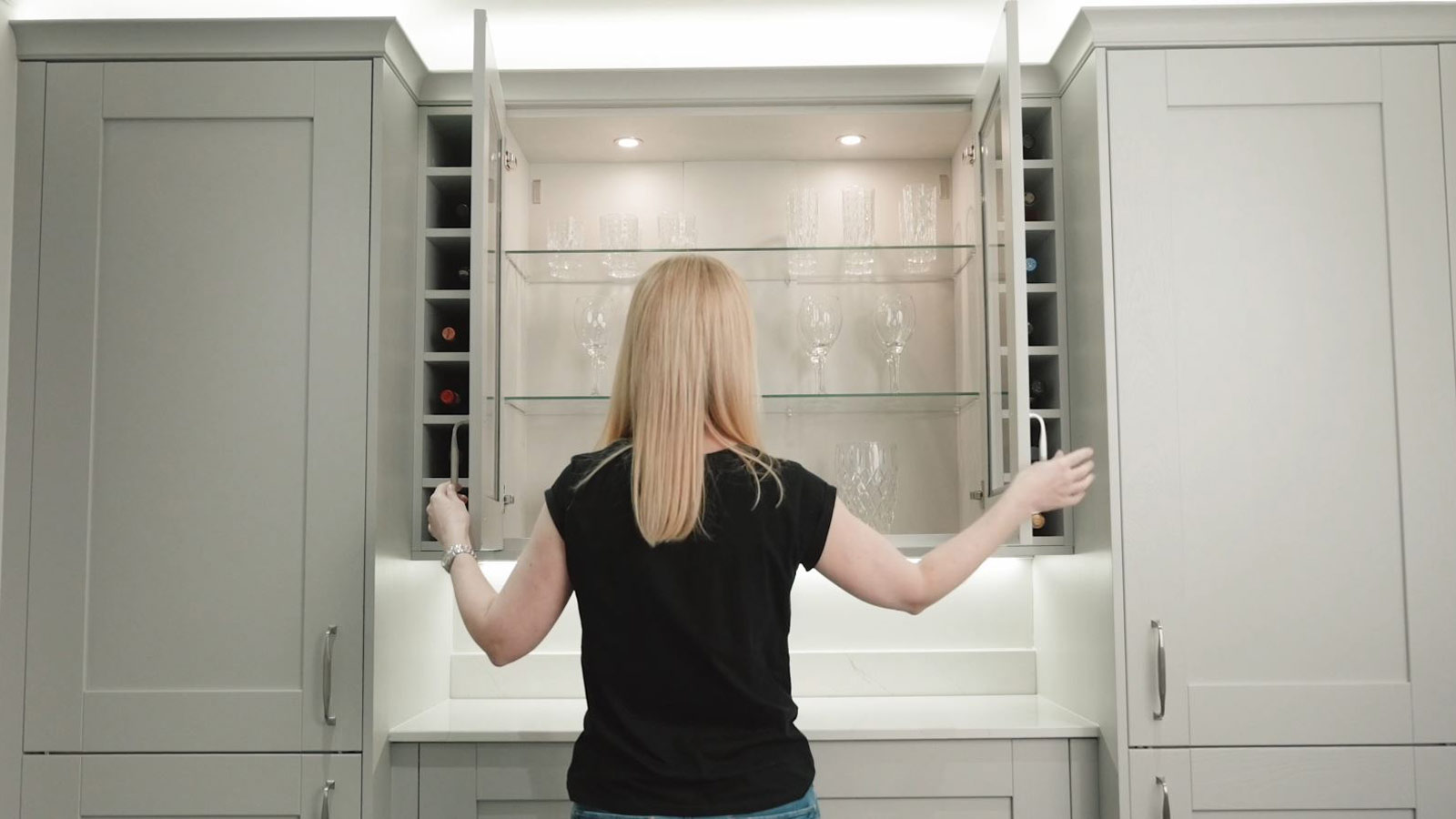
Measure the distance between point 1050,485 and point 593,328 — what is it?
120cm

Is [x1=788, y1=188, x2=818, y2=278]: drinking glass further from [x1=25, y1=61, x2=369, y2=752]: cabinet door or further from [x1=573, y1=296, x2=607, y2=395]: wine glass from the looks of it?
[x1=25, y1=61, x2=369, y2=752]: cabinet door

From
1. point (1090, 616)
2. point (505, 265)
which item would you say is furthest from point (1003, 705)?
point (505, 265)

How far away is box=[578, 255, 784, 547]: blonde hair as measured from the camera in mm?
1429

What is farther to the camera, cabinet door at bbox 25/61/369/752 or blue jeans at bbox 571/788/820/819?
cabinet door at bbox 25/61/369/752

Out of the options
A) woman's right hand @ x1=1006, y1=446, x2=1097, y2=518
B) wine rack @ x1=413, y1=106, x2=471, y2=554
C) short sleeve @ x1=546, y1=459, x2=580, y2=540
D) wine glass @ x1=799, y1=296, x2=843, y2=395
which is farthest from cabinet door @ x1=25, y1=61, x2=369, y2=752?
woman's right hand @ x1=1006, y1=446, x2=1097, y2=518

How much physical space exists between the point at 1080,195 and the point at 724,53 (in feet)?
2.88

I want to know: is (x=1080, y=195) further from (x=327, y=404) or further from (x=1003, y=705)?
(x=327, y=404)

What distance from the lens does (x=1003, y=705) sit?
102 inches

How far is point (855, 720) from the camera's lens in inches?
94.3

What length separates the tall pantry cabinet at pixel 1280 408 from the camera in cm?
215

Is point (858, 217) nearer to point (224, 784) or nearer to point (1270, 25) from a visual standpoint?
point (1270, 25)

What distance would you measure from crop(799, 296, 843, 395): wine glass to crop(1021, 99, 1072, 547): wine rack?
402mm

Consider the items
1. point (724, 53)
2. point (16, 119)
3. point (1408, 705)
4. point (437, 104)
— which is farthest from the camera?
point (724, 53)

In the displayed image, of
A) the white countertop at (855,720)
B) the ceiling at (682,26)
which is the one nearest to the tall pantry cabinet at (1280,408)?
the white countertop at (855,720)
